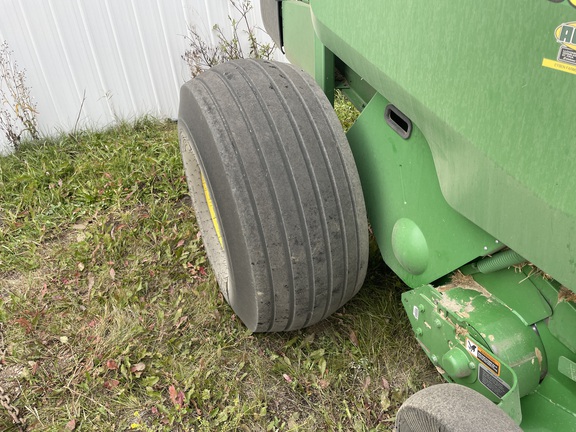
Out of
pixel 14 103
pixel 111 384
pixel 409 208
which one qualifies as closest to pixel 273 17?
pixel 409 208

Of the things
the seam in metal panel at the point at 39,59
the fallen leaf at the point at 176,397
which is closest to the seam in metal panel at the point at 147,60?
the seam in metal panel at the point at 39,59

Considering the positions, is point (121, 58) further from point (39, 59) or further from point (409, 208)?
point (409, 208)

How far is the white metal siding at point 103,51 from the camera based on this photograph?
10.6ft

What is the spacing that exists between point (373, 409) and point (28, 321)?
1.34 m

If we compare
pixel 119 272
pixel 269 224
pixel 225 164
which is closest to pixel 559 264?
pixel 269 224

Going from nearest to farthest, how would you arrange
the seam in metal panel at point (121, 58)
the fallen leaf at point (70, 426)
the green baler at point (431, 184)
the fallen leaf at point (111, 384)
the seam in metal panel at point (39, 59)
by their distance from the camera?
the green baler at point (431, 184) < the fallen leaf at point (70, 426) < the fallen leaf at point (111, 384) < the seam in metal panel at point (39, 59) < the seam in metal panel at point (121, 58)

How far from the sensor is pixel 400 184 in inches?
59.3

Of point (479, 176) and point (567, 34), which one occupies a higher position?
point (567, 34)

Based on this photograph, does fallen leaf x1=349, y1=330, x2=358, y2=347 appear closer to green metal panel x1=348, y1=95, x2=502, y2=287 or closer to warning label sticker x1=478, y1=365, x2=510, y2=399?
green metal panel x1=348, y1=95, x2=502, y2=287

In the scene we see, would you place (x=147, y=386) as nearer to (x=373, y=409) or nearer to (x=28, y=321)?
(x=28, y=321)

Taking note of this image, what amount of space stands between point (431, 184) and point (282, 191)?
39 cm

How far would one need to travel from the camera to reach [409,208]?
4.89 feet

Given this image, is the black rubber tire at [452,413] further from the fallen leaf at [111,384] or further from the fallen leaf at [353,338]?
the fallen leaf at [111,384]


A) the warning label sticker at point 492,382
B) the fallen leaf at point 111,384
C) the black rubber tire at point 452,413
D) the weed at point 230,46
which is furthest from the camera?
the weed at point 230,46
